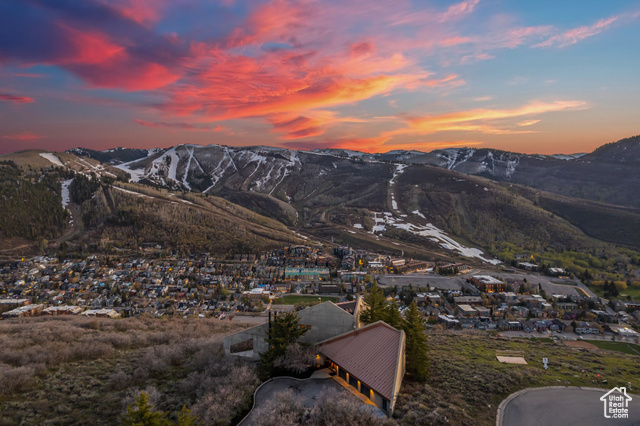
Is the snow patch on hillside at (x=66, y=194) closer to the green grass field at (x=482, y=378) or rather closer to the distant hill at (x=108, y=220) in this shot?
the distant hill at (x=108, y=220)

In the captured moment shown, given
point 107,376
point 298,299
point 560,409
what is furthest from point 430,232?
point 107,376

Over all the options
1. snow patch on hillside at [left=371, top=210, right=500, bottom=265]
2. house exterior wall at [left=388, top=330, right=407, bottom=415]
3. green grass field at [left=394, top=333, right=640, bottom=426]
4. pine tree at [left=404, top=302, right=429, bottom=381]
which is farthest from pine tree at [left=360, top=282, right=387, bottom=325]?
snow patch on hillside at [left=371, top=210, right=500, bottom=265]

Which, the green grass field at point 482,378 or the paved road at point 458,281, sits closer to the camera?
the green grass field at point 482,378

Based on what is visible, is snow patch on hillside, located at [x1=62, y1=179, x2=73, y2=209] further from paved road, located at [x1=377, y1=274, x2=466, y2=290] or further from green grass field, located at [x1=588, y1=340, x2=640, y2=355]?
green grass field, located at [x1=588, y1=340, x2=640, y2=355]

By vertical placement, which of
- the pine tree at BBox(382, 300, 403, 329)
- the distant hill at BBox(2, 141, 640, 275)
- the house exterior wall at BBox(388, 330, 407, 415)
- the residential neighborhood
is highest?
the pine tree at BBox(382, 300, 403, 329)

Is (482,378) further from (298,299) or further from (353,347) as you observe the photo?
(298,299)

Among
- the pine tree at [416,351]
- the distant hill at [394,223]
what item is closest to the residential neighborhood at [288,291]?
the distant hill at [394,223]
